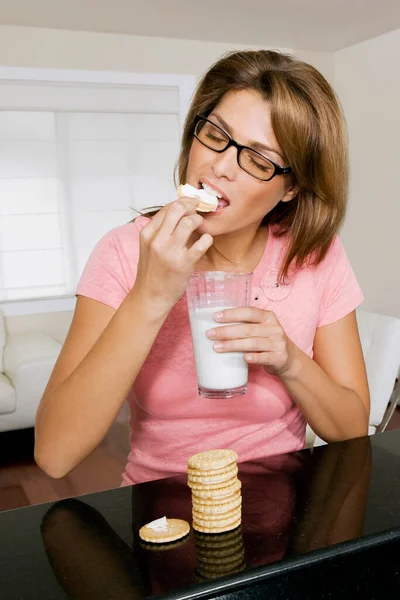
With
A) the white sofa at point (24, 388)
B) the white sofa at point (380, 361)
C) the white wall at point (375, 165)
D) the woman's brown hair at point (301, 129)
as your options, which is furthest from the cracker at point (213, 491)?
the white wall at point (375, 165)

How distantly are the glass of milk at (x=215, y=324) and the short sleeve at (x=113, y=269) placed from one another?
20cm

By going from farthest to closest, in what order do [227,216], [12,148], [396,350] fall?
[12,148]
[396,350]
[227,216]

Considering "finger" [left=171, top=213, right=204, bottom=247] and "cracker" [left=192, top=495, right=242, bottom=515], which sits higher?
"finger" [left=171, top=213, right=204, bottom=247]

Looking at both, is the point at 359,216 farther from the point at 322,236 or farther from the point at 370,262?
the point at 322,236

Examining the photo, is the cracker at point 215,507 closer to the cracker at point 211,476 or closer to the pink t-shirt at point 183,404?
the cracker at point 211,476

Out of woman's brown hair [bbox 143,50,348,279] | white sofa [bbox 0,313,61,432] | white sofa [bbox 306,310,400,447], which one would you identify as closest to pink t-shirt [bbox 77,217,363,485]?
woman's brown hair [bbox 143,50,348,279]

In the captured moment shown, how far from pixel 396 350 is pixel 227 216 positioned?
184 centimetres

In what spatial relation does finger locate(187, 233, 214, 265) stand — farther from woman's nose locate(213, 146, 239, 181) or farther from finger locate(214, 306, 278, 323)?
woman's nose locate(213, 146, 239, 181)

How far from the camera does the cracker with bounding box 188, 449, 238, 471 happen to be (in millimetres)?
990

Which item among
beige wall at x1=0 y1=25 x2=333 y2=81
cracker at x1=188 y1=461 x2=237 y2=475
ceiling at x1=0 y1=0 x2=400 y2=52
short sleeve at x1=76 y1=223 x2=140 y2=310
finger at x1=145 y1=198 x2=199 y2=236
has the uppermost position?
ceiling at x1=0 y1=0 x2=400 y2=52

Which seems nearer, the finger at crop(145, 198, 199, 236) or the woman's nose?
the finger at crop(145, 198, 199, 236)

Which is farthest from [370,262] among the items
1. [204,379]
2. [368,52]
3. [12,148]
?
[204,379]

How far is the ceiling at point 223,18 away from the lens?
525cm

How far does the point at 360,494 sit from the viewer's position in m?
1.11
